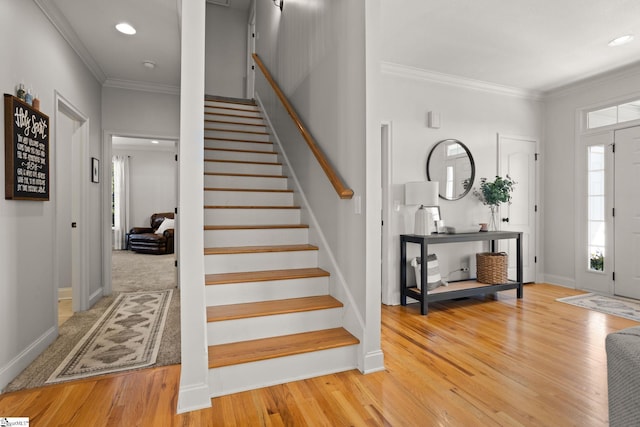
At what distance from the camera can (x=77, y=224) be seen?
3.51 m

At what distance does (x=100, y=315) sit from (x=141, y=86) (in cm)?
277

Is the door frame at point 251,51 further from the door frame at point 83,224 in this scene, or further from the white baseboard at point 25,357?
the white baseboard at point 25,357

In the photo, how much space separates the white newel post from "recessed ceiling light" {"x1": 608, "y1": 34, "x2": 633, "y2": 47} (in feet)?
12.7

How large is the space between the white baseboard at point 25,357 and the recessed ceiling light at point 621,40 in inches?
222

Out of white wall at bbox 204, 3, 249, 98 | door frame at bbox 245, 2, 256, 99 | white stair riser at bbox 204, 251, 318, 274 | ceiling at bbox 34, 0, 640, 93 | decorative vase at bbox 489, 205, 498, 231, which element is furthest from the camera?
white wall at bbox 204, 3, 249, 98

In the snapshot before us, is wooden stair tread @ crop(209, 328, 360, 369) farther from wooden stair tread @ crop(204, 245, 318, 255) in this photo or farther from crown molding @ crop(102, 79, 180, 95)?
crown molding @ crop(102, 79, 180, 95)

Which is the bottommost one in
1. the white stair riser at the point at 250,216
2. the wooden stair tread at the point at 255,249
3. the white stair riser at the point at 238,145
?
the wooden stair tread at the point at 255,249

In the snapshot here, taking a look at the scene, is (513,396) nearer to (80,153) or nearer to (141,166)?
(80,153)

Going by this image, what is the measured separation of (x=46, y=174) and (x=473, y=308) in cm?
416

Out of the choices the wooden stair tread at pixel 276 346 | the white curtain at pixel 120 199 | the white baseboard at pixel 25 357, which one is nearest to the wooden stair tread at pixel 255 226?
the wooden stair tread at pixel 276 346

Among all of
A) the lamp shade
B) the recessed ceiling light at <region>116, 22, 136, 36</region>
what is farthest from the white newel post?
the lamp shade

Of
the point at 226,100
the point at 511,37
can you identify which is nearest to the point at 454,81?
the point at 511,37

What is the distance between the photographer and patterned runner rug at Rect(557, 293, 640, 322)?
343 centimetres

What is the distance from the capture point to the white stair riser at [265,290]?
2.32 m
